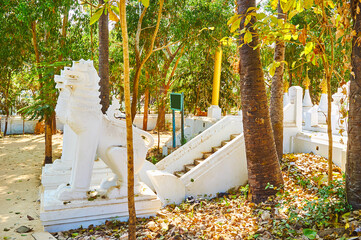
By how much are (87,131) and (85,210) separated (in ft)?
3.53

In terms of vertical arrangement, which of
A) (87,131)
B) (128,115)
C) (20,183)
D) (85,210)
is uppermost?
(128,115)

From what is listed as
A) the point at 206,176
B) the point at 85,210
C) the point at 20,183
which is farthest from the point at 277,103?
the point at 20,183

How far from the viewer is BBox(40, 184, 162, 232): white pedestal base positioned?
427 cm

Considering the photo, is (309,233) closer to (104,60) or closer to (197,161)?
(197,161)

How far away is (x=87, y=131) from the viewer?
4453 millimetres

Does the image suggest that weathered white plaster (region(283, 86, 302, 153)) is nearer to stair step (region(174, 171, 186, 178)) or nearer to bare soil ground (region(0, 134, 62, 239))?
stair step (region(174, 171, 186, 178))

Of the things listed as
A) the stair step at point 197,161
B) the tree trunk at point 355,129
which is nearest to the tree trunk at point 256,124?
the tree trunk at point 355,129

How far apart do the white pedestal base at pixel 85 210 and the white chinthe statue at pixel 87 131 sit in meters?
0.11

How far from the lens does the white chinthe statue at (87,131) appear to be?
14.3 feet

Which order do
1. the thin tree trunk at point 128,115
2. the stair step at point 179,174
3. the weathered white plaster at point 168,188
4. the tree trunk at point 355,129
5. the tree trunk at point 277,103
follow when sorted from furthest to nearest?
the stair step at point 179,174 < the tree trunk at point 277,103 < the weathered white plaster at point 168,188 < the tree trunk at point 355,129 < the thin tree trunk at point 128,115

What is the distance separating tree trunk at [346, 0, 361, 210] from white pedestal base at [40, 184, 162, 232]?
2.61 m

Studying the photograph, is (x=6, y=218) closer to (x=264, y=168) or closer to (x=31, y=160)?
(x=264, y=168)

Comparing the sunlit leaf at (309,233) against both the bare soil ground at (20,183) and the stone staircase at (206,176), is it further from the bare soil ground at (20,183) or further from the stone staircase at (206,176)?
the stone staircase at (206,176)

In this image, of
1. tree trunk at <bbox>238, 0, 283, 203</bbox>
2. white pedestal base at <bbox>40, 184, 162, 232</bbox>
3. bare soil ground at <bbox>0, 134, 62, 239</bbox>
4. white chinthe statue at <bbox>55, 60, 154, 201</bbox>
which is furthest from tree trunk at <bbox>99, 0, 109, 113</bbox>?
tree trunk at <bbox>238, 0, 283, 203</bbox>
